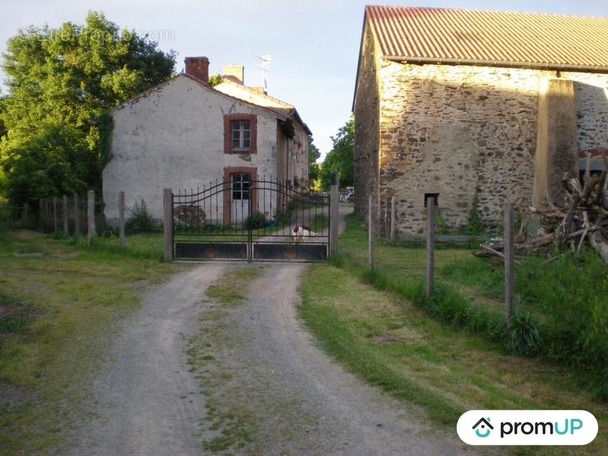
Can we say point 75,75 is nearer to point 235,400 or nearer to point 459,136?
point 459,136

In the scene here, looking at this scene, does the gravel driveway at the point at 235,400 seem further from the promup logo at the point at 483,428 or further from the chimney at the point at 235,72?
the chimney at the point at 235,72

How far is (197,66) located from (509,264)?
23635mm

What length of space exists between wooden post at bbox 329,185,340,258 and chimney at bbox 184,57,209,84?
1628cm

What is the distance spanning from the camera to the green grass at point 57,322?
5.30 m

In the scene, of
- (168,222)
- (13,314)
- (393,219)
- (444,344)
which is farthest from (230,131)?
(444,344)

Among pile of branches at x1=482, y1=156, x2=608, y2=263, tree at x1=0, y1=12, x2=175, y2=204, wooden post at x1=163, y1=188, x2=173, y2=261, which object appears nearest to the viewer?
pile of branches at x1=482, y1=156, x2=608, y2=263

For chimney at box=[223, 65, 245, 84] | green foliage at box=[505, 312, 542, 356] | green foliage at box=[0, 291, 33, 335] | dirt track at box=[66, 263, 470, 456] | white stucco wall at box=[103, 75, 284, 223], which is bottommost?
dirt track at box=[66, 263, 470, 456]

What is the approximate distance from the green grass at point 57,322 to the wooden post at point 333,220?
12.2ft

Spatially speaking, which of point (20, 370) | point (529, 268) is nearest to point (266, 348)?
point (20, 370)

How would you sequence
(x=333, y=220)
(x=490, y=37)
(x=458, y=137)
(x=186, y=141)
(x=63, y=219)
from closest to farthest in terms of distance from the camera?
(x=333, y=220) < (x=458, y=137) < (x=63, y=219) < (x=490, y=37) < (x=186, y=141)

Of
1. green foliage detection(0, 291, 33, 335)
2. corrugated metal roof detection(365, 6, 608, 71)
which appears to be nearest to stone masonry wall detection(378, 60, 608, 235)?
corrugated metal roof detection(365, 6, 608, 71)

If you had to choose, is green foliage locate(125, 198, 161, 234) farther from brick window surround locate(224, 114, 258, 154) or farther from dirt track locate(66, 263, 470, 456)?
dirt track locate(66, 263, 470, 456)

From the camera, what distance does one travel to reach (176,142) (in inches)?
1015

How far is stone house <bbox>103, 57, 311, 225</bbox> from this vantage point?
84.2 feet
